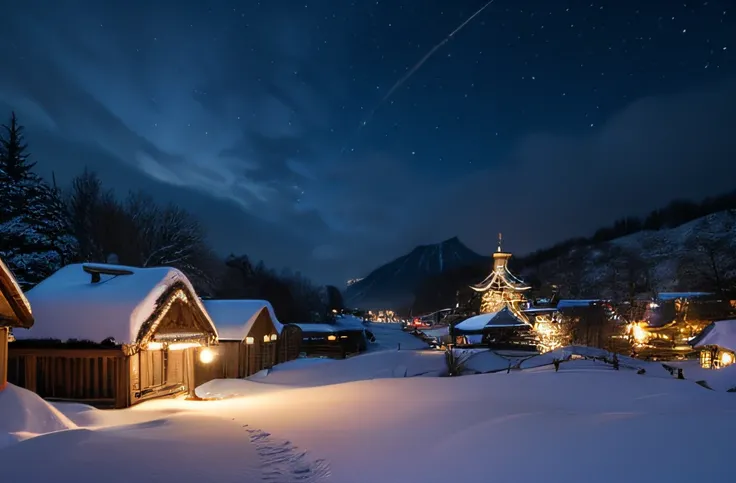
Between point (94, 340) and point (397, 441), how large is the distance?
12134 mm

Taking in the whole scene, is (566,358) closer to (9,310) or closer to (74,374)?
(74,374)

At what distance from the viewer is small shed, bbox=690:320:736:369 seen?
30094mm

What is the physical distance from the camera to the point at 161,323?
19.6 meters

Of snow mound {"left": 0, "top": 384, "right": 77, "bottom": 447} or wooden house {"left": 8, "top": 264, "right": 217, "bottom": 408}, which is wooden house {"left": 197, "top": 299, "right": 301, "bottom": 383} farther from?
snow mound {"left": 0, "top": 384, "right": 77, "bottom": 447}

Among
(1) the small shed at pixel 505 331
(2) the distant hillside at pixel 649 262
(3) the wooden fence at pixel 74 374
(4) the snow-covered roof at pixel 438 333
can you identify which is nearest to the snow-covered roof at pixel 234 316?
(3) the wooden fence at pixel 74 374

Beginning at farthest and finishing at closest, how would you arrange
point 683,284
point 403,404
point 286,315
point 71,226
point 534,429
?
1. point 683,284
2. point 286,315
3. point 71,226
4. point 403,404
5. point 534,429

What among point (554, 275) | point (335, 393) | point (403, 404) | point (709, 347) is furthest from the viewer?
point (554, 275)

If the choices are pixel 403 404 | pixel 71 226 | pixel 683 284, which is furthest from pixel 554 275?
pixel 403 404

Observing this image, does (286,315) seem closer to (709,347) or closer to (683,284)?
(709,347)

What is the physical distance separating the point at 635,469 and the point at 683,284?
311 ft

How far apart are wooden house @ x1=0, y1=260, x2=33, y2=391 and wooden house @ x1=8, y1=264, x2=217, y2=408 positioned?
4.31 meters

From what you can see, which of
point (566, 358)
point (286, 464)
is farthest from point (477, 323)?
point (286, 464)

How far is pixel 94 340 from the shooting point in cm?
1738

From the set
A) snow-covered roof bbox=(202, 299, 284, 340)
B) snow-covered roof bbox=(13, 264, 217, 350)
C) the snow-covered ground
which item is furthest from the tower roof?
snow-covered roof bbox=(13, 264, 217, 350)
